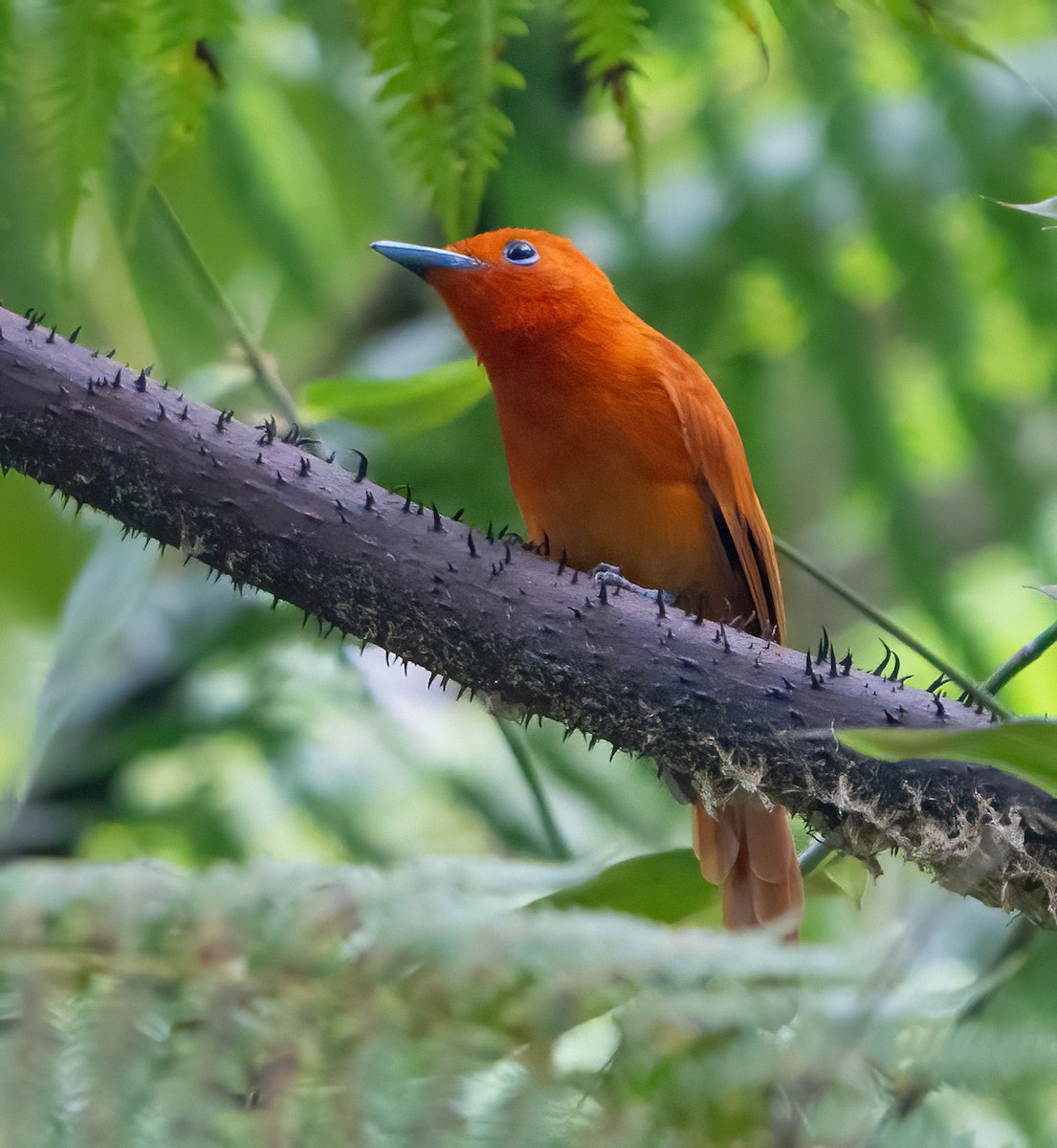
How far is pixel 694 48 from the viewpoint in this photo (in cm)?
310

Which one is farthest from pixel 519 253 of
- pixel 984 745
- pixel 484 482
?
pixel 984 745

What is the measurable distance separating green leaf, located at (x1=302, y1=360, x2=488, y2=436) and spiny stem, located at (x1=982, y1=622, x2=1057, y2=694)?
1.06m

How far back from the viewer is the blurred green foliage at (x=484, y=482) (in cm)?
141

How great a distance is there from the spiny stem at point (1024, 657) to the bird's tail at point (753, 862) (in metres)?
0.68

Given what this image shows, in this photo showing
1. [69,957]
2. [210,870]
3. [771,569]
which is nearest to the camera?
[69,957]

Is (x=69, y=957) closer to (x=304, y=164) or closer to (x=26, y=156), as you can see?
(x=26, y=156)

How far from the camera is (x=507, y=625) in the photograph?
1.42 m

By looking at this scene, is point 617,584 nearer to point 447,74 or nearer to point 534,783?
point 534,783

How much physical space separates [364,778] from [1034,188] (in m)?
2.43

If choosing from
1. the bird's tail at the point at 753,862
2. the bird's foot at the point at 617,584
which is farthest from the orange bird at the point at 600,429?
the bird's tail at the point at 753,862

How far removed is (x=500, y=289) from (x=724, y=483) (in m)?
0.61

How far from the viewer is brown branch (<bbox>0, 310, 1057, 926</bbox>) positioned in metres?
1.33

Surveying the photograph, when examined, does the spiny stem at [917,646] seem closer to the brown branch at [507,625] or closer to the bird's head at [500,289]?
the brown branch at [507,625]

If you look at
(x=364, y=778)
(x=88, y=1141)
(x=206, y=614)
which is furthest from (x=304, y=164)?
(x=88, y=1141)
